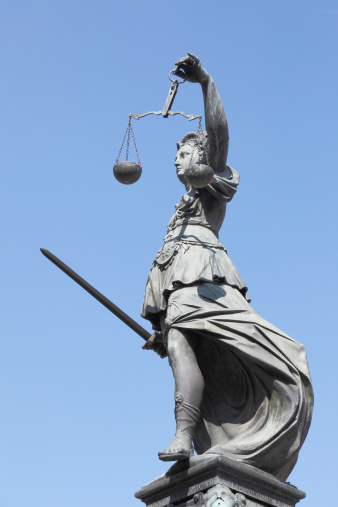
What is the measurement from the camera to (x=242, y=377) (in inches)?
355

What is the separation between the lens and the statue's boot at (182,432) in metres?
8.18

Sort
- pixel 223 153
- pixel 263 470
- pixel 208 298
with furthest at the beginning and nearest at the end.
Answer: pixel 223 153 → pixel 208 298 → pixel 263 470

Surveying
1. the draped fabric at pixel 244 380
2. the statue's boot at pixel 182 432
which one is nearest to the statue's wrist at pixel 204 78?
the draped fabric at pixel 244 380

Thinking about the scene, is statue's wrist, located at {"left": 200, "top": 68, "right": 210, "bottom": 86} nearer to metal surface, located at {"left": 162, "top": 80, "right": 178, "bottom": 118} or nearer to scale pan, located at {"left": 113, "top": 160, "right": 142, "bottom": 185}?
metal surface, located at {"left": 162, "top": 80, "right": 178, "bottom": 118}

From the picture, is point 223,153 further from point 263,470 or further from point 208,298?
point 263,470

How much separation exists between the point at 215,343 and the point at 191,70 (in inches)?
108

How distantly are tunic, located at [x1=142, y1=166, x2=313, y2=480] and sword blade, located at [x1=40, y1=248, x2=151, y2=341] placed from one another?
52cm

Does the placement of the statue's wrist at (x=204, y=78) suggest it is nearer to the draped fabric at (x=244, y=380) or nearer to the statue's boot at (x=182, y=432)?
the draped fabric at (x=244, y=380)

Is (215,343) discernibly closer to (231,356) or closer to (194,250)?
(231,356)

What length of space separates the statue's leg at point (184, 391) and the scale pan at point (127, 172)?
5.88ft

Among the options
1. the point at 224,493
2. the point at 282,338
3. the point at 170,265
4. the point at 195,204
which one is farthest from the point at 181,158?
the point at 224,493

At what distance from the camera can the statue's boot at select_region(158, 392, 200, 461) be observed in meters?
8.18

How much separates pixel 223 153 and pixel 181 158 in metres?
0.64

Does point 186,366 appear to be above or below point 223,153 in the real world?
below
